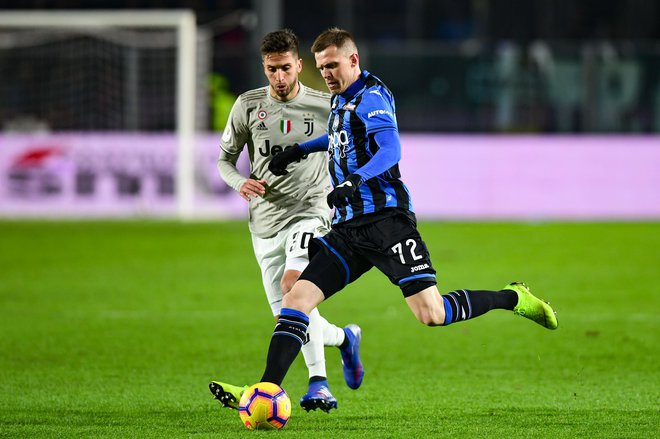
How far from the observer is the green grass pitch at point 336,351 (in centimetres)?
569

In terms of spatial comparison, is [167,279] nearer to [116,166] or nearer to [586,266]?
[586,266]

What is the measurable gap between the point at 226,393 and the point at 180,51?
13.9 m

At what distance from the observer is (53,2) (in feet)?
81.6

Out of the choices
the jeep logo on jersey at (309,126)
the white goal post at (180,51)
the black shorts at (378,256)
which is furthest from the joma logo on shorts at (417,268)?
the white goal post at (180,51)

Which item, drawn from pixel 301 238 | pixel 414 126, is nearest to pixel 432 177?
pixel 414 126

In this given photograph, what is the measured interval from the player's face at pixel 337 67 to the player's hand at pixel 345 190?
0.51 metres

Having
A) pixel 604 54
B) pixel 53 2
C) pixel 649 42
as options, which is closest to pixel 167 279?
pixel 604 54

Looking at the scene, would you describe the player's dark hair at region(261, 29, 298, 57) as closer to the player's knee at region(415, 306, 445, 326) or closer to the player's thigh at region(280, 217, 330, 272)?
the player's thigh at region(280, 217, 330, 272)

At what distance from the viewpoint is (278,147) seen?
650 cm

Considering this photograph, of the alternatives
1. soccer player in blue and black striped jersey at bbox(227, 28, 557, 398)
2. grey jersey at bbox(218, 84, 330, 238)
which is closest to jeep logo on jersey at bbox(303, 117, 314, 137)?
grey jersey at bbox(218, 84, 330, 238)

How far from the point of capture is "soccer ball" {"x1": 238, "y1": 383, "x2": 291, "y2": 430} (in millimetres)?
5297

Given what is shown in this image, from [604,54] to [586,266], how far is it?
792 cm

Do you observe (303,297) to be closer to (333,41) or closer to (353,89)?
(353,89)

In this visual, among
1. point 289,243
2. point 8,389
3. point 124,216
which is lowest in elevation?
point 124,216
